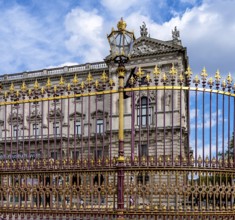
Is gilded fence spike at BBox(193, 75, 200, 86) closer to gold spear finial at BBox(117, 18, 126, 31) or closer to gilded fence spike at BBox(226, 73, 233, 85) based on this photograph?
gilded fence spike at BBox(226, 73, 233, 85)

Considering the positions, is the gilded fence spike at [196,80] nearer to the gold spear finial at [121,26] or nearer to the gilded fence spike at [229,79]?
the gilded fence spike at [229,79]

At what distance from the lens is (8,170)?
1002 cm

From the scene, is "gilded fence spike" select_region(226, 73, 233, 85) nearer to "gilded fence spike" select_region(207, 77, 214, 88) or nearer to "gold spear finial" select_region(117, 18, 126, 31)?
"gilded fence spike" select_region(207, 77, 214, 88)

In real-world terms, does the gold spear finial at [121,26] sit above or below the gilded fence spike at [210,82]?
above

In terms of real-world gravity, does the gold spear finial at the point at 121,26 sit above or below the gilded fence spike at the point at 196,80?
above

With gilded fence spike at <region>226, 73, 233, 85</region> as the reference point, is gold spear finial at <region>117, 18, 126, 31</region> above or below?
above

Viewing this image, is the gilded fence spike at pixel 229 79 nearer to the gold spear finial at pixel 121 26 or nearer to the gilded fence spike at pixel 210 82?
the gilded fence spike at pixel 210 82

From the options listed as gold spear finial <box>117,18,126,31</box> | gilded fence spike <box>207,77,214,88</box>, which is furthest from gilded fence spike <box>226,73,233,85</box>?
gold spear finial <box>117,18,126,31</box>

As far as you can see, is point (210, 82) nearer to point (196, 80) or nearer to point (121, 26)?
point (196, 80)

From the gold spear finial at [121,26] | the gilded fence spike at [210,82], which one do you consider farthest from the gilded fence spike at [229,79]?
the gold spear finial at [121,26]

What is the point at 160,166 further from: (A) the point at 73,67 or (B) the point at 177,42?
(A) the point at 73,67

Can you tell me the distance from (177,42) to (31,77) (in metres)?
14.9

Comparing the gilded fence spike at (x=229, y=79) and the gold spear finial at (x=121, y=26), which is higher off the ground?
the gold spear finial at (x=121, y=26)

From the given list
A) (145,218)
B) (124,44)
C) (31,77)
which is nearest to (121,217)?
(145,218)
